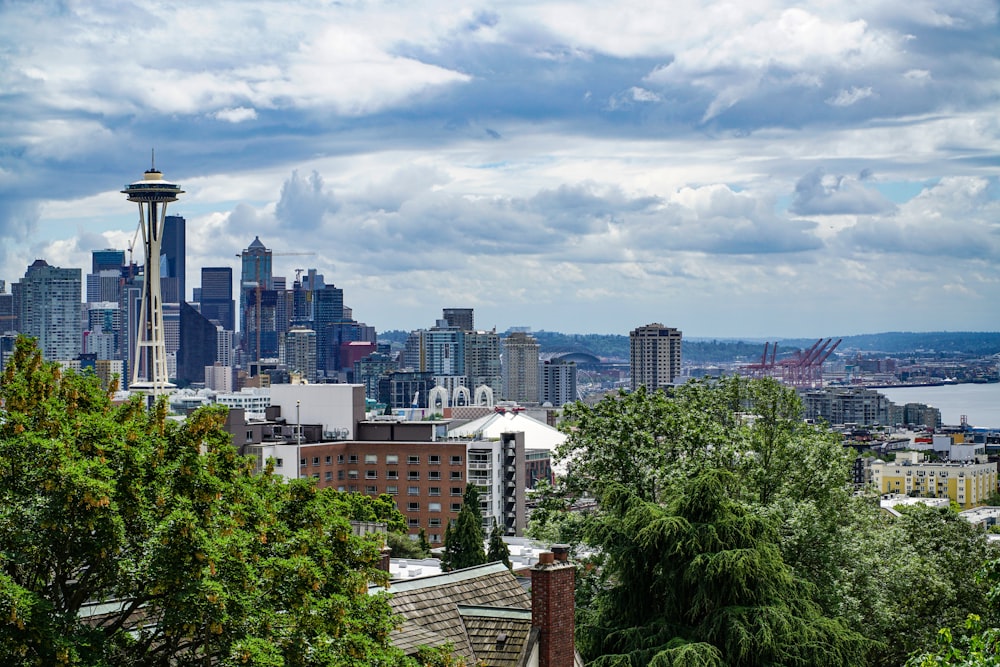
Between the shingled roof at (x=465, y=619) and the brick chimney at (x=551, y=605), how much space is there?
259 millimetres

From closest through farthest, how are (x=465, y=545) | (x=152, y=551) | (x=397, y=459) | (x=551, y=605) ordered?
(x=152, y=551) → (x=551, y=605) → (x=465, y=545) → (x=397, y=459)

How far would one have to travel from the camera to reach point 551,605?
20.9m

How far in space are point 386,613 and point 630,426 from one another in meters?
16.9

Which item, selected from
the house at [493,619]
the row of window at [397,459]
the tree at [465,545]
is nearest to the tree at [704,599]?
the house at [493,619]

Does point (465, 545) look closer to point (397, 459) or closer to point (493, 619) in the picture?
point (493, 619)

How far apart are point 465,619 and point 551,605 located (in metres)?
2.13

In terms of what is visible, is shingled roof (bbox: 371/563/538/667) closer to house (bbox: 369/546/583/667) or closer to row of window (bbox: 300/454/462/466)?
house (bbox: 369/546/583/667)

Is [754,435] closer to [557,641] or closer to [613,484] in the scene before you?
[613,484]

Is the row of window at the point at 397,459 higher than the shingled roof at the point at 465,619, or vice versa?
the shingled roof at the point at 465,619

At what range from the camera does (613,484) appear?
31.9 m

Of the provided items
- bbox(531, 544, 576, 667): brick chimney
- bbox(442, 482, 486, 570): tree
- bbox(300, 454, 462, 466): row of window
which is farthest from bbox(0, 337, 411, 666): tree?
bbox(300, 454, 462, 466): row of window

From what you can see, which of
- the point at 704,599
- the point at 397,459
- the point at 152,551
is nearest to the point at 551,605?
the point at 704,599

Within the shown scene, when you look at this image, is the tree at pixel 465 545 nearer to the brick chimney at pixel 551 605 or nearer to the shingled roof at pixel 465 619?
the shingled roof at pixel 465 619

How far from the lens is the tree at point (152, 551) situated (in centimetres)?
1438
